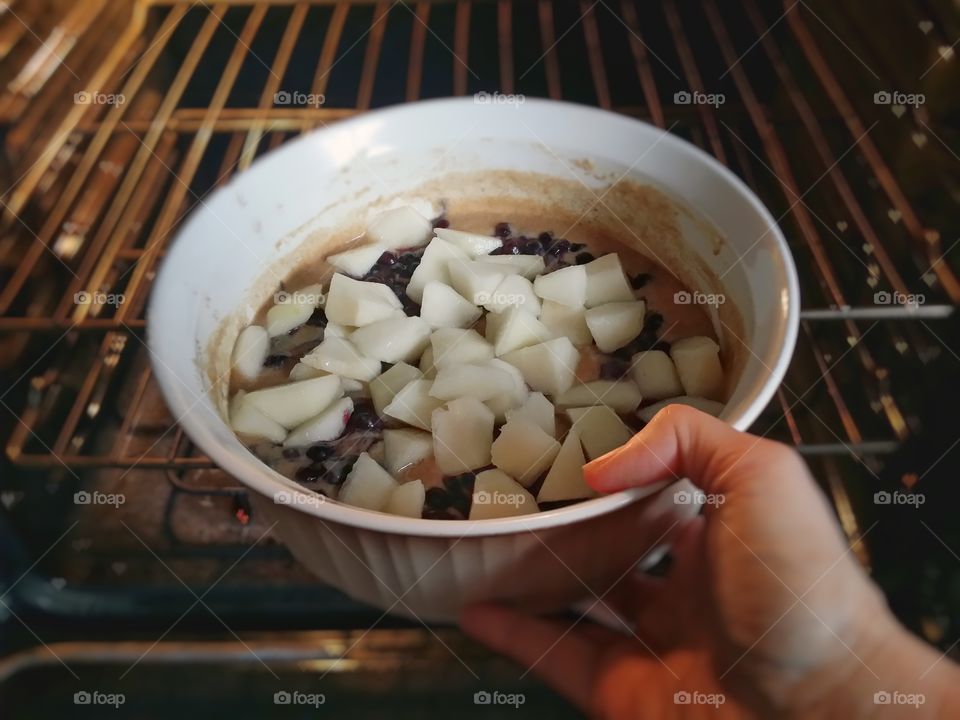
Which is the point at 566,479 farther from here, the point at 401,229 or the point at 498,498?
the point at 401,229

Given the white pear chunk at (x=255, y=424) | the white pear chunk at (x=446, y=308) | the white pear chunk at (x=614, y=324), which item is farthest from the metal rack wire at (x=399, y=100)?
the white pear chunk at (x=446, y=308)

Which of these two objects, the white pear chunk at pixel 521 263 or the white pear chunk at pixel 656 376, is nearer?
the white pear chunk at pixel 656 376

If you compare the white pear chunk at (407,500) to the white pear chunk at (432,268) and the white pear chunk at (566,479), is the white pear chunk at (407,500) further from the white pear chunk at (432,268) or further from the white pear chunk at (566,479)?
the white pear chunk at (432,268)

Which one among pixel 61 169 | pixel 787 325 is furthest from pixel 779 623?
pixel 61 169

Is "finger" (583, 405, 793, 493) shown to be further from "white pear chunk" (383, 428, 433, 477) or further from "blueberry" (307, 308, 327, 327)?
"blueberry" (307, 308, 327, 327)

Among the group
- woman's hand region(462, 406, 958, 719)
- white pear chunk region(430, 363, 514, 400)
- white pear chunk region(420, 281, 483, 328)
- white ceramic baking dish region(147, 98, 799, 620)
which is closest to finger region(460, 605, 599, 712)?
white ceramic baking dish region(147, 98, 799, 620)
